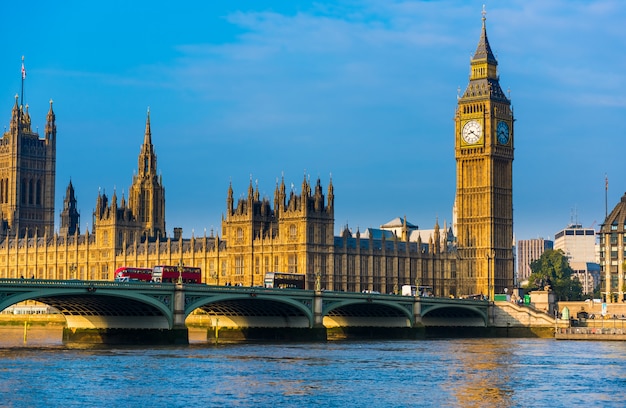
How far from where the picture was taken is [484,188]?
166000 mm

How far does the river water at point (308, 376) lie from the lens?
214 feet

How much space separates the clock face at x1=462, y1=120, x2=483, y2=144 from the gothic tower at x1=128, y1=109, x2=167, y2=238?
44741 millimetres

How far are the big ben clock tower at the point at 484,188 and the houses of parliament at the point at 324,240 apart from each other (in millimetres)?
127

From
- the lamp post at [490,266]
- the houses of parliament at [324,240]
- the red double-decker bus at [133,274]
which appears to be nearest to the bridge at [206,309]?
the red double-decker bus at [133,274]

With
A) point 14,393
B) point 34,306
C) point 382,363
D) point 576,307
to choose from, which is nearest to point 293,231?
point 576,307

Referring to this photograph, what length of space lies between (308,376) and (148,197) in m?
111

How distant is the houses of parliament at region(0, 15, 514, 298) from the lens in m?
151

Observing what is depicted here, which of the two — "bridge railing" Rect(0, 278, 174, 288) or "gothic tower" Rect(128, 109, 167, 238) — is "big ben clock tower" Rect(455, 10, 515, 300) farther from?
"bridge railing" Rect(0, 278, 174, 288)

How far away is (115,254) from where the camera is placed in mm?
176375

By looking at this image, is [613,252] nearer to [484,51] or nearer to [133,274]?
[484,51]

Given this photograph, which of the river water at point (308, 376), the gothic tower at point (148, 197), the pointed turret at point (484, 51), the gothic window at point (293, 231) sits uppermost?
the pointed turret at point (484, 51)

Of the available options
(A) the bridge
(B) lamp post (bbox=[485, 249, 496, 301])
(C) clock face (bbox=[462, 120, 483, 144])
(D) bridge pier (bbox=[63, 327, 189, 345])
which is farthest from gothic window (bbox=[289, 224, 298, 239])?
(D) bridge pier (bbox=[63, 327, 189, 345])

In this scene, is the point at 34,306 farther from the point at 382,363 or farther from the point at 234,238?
the point at 382,363

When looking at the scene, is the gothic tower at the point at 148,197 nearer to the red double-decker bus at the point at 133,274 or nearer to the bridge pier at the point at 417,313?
the red double-decker bus at the point at 133,274
